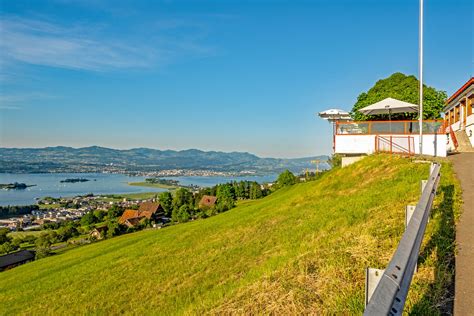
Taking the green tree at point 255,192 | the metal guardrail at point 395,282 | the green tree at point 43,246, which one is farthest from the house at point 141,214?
the metal guardrail at point 395,282

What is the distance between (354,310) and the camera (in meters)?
3.41

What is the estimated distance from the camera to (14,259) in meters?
36.0

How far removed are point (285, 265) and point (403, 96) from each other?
23.6m

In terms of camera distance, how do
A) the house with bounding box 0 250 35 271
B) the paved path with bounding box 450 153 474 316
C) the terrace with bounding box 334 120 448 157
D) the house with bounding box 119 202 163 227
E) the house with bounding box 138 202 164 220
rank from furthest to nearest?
the house with bounding box 138 202 164 220 → the house with bounding box 119 202 163 227 → the house with bounding box 0 250 35 271 → the terrace with bounding box 334 120 448 157 → the paved path with bounding box 450 153 474 316

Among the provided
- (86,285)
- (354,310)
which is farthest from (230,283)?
(86,285)

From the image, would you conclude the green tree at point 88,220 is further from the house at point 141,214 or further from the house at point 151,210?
the house at point 151,210

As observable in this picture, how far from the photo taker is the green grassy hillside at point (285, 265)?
4020mm

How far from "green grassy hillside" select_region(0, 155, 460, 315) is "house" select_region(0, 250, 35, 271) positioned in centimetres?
2502

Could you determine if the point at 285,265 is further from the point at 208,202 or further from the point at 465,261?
the point at 208,202

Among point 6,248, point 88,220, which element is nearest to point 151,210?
point 88,220

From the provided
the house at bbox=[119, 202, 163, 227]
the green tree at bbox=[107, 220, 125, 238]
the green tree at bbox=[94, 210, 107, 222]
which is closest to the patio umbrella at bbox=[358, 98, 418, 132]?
the green tree at bbox=[107, 220, 125, 238]

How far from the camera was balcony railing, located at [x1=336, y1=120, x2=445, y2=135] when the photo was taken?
16500mm

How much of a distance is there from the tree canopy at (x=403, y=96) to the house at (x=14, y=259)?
34209mm

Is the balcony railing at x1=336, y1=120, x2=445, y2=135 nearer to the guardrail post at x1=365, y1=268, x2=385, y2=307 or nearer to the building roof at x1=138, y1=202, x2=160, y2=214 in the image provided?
the guardrail post at x1=365, y1=268, x2=385, y2=307
